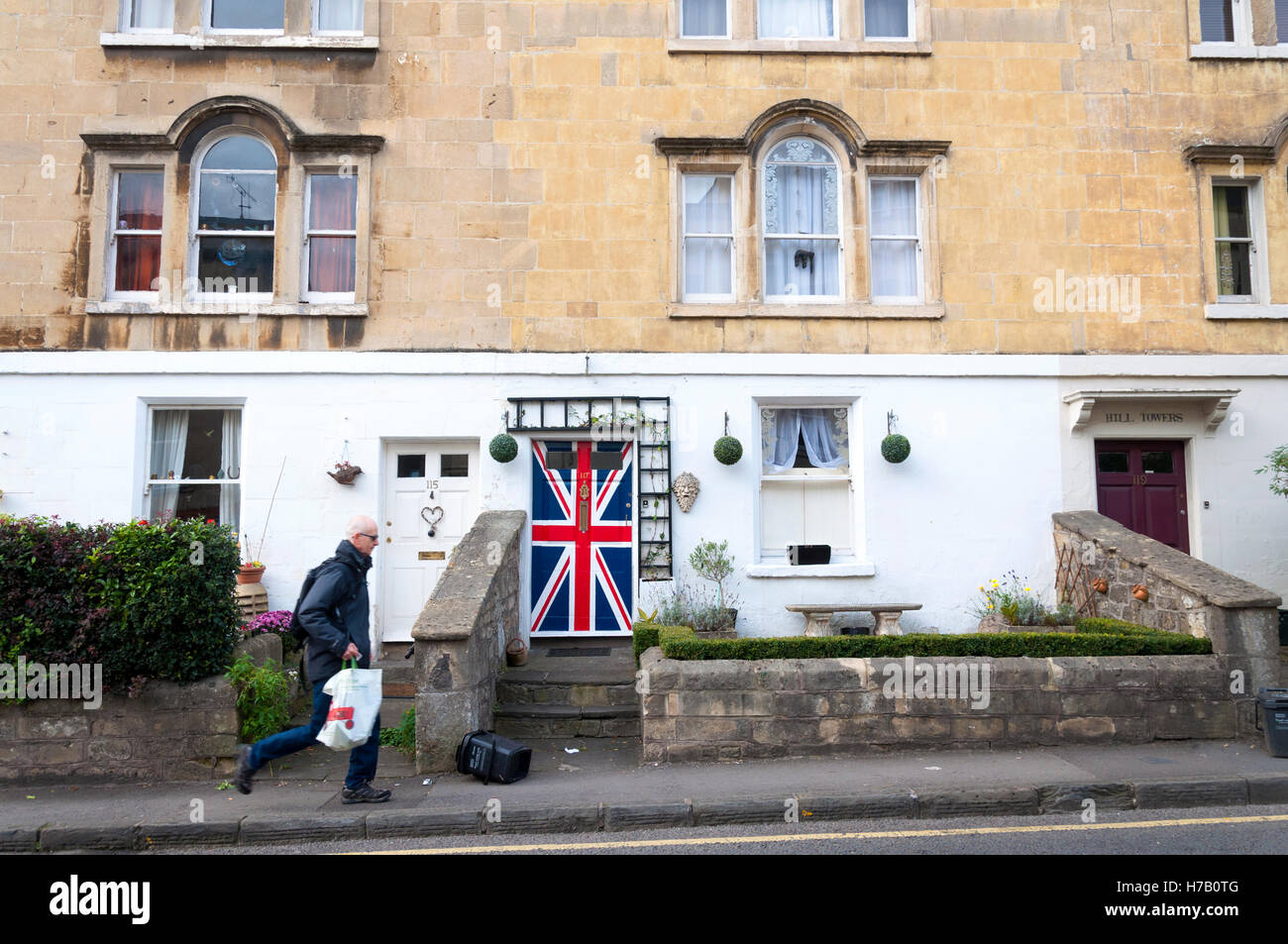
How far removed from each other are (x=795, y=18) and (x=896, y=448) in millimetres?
6149

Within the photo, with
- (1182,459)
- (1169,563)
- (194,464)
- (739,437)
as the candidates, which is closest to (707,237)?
(739,437)

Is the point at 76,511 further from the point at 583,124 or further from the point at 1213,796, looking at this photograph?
the point at 1213,796

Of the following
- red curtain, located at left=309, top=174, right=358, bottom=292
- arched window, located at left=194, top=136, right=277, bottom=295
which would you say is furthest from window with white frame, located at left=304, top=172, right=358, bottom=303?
arched window, located at left=194, top=136, right=277, bottom=295

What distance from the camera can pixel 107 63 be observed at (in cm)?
1102

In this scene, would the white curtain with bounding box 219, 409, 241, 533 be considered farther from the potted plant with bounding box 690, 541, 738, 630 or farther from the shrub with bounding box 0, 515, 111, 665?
the potted plant with bounding box 690, 541, 738, 630

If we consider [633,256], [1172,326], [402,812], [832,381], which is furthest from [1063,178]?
[402,812]

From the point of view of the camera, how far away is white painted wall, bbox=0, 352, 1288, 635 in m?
10.6

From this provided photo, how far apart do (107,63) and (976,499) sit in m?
12.6

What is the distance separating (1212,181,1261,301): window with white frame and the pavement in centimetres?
708

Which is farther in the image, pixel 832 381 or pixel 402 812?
pixel 832 381

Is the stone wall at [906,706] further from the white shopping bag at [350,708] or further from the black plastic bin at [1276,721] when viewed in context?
the white shopping bag at [350,708]

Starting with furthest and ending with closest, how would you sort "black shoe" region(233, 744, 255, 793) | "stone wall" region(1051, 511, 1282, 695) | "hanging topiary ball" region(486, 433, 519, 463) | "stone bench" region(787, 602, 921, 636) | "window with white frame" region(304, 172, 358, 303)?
"window with white frame" region(304, 172, 358, 303), "hanging topiary ball" region(486, 433, 519, 463), "stone bench" region(787, 602, 921, 636), "stone wall" region(1051, 511, 1282, 695), "black shoe" region(233, 744, 255, 793)

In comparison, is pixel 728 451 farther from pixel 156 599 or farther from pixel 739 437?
pixel 156 599

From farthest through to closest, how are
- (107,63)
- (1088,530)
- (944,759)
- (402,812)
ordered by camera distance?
(107,63), (1088,530), (944,759), (402,812)
